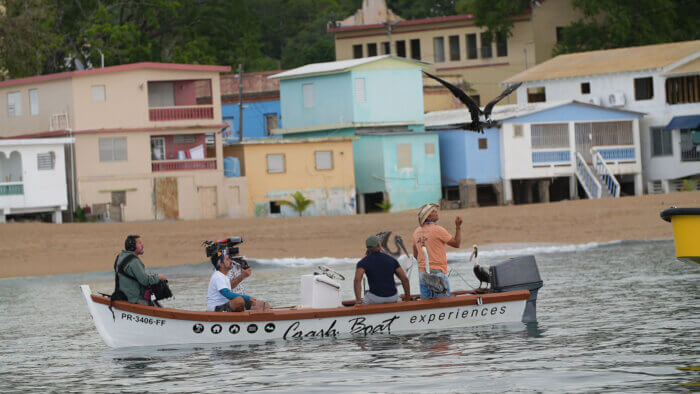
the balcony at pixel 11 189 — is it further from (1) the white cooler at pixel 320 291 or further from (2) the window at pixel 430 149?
(1) the white cooler at pixel 320 291

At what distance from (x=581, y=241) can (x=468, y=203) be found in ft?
29.1

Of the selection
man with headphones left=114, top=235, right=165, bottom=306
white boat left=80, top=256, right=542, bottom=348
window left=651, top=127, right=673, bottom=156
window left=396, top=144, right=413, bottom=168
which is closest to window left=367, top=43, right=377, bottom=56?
window left=396, top=144, right=413, bottom=168

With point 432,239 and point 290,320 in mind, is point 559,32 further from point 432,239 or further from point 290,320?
point 290,320

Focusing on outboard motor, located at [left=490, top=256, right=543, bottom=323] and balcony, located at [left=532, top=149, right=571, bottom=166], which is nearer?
outboard motor, located at [left=490, top=256, right=543, bottom=323]

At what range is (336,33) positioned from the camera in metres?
75.4

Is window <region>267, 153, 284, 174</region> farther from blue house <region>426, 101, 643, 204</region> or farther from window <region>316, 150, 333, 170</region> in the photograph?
blue house <region>426, 101, 643, 204</region>

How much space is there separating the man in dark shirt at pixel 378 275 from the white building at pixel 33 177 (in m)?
29.9

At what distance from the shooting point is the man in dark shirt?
63.1ft

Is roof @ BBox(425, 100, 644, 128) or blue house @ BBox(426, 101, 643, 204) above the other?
roof @ BBox(425, 100, 644, 128)

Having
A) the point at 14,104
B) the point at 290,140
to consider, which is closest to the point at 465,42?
the point at 290,140

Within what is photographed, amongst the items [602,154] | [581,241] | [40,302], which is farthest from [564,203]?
[40,302]

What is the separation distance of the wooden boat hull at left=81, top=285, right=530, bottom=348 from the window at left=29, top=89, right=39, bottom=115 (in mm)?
33640

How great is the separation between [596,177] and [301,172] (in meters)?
13.4

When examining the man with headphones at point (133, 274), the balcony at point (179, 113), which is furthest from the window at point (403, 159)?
the man with headphones at point (133, 274)
